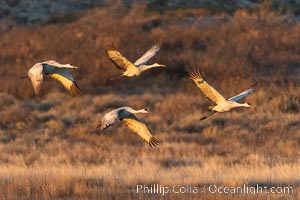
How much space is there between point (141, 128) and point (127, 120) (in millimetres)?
286

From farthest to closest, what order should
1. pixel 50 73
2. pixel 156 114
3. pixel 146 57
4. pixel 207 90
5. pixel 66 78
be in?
pixel 156 114, pixel 146 57, pixel 66 78, pixel 50 73, pixel 207 90

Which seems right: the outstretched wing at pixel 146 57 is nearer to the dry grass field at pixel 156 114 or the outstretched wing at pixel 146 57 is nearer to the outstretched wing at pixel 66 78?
the outstretched wing at pixel 66 78

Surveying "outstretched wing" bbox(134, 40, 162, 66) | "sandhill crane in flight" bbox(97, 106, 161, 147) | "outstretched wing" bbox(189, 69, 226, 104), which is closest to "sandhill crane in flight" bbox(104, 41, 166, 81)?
"outstretched wing" bbox(134, 40, 162, 66)

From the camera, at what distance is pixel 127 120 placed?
6.50 metres

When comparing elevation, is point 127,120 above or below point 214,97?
below

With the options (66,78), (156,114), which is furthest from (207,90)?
(156,114)

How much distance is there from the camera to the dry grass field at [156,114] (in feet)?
33.6

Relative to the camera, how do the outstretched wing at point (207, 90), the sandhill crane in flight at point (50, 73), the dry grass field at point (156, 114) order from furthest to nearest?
the dry grass field at point (156, 114), the outstretched wing at point (207, 90), the sandhill crane in flight at point (50, 73)

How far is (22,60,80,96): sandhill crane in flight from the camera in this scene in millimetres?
5977

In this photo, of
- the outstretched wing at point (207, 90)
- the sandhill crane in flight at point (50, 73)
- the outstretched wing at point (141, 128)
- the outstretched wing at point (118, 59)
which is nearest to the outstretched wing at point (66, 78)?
the sandhill crane in flight at point (50, 73)

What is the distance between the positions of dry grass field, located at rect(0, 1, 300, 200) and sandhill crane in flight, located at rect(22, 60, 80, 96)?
2.58 meters

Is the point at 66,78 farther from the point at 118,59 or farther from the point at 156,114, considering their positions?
the point at 156,114

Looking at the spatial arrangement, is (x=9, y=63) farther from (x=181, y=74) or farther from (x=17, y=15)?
(x=17, y=15)

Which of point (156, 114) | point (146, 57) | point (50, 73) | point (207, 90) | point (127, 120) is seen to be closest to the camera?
point (207, 90)
